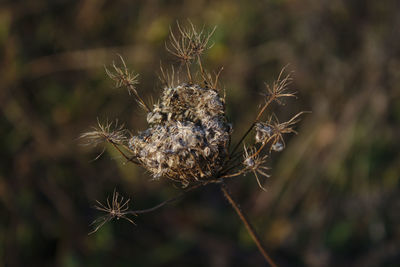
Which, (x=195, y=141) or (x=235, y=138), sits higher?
(x=235, y=138)

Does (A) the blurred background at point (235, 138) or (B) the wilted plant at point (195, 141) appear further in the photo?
(A) the blurred background at point (235, 138)

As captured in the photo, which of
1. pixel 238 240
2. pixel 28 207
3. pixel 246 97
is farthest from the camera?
pixel 246 97

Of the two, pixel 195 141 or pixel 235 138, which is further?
pixel 235 138

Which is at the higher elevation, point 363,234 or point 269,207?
point 269,207

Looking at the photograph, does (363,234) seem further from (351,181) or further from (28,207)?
(28,207)

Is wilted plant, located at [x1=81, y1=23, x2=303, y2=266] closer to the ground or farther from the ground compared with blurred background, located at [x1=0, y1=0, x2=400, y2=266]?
closer to the ground

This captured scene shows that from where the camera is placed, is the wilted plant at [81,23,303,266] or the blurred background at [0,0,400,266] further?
the blurred background at [0,0,400,266]

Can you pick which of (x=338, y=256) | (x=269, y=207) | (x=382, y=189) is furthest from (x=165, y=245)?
(x=382, y=189)

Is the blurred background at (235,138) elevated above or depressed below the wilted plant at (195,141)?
above
